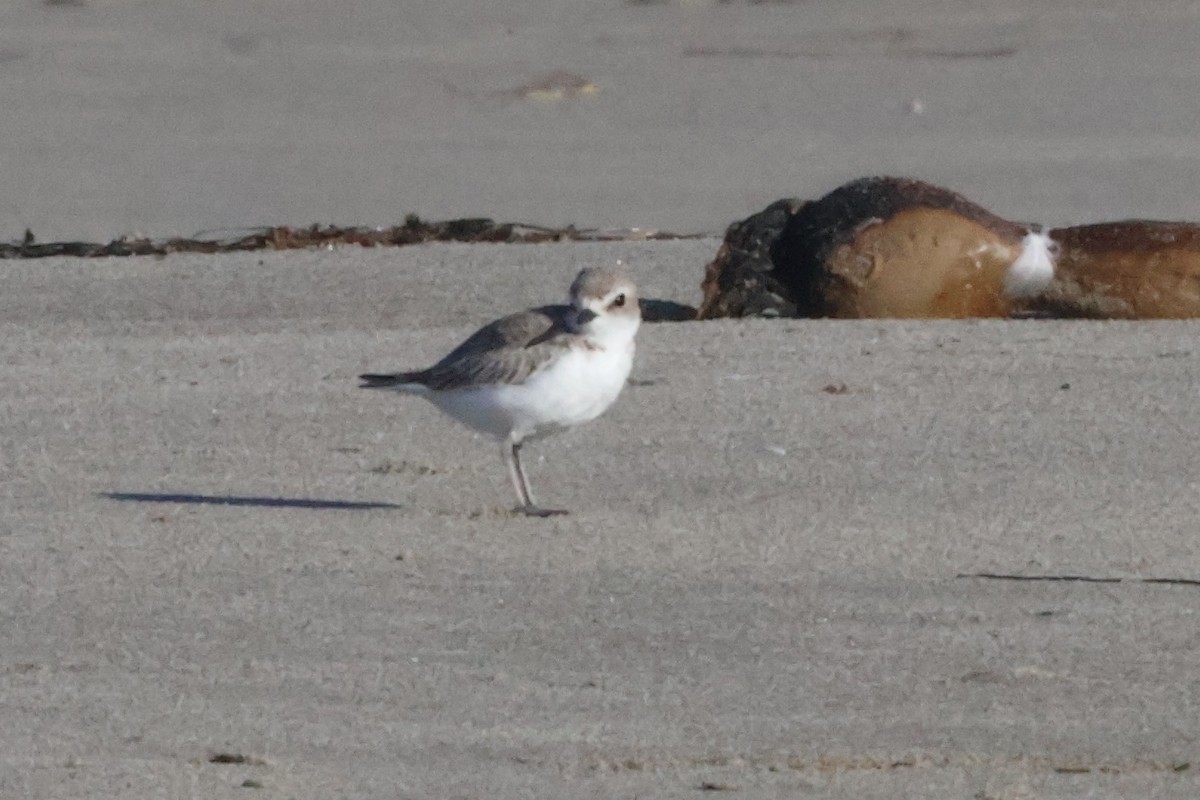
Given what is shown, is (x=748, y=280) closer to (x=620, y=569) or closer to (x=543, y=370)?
(x=543, y=370)

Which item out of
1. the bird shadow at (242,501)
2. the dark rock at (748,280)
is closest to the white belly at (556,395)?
the bird shadow at (242,501)

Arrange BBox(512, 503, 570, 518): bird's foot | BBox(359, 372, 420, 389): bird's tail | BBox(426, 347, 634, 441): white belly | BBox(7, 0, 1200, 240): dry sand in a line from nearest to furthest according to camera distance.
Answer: BBox(426, 347, 634, 441): white belly, BBox(512, 503, 570, 518): bird's foot, BBox(359, 372, 420, 389): bird's tail, BBox(7, 0, 1200, 240): dry sand

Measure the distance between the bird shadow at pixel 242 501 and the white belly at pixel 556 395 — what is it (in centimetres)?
42

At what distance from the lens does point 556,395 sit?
20.5 ft

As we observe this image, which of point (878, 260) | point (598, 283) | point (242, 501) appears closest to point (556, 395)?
point (598, 283)

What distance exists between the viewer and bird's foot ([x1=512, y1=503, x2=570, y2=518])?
6371 mm

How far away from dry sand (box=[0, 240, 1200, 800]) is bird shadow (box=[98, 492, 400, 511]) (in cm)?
3

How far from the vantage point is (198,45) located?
58.2 ft

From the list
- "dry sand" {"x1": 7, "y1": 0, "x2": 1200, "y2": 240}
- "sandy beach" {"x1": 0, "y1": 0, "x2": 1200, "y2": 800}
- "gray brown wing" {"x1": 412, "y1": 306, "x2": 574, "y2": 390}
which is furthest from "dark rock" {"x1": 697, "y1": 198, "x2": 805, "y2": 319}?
"dry sand" {"x1": 7, "y1": 0, "x2": 1200, "y2": 240}

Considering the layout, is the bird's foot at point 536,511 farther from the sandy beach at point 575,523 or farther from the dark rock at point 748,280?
the dark rock at point 748,280

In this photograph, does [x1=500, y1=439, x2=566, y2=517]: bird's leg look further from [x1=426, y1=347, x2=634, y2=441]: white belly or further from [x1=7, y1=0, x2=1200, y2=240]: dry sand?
[x1=7, y1=0, x2=1200, y2=240]: dry sand

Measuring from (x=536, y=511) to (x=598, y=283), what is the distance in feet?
1.92

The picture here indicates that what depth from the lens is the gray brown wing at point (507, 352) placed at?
628 cm

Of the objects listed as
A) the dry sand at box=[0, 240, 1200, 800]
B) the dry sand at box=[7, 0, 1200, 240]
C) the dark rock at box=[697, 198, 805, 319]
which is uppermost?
the dry sand at box=[7, 0, 1200, 240]
